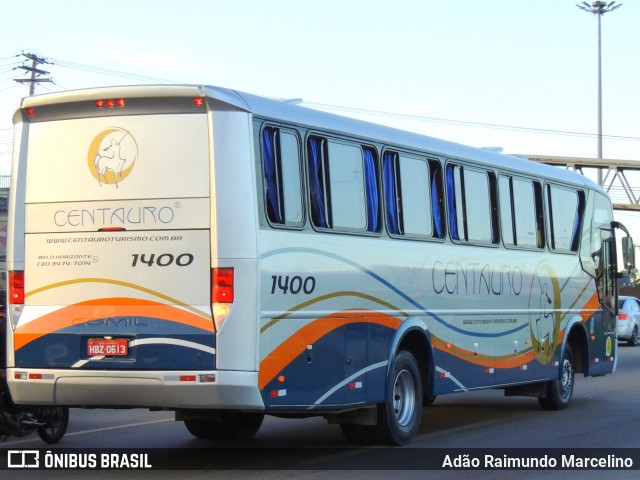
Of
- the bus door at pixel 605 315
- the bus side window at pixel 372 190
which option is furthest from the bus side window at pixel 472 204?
the bus door at pixel 605 315

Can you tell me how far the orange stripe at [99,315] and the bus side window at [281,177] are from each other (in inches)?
45.5

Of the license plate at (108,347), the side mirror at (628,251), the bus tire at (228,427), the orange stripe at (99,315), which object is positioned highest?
the side mirror at (628,251)

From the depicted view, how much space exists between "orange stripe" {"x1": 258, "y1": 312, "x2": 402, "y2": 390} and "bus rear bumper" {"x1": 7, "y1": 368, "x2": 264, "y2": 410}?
21 cm

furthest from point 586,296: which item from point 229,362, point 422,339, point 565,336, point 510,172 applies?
point 229,362

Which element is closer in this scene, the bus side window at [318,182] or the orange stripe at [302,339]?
the orange stripe at [302,339]

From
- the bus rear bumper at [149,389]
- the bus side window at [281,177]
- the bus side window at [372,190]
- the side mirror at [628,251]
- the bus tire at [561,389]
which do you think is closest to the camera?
the bus rear bumper at [149,389]

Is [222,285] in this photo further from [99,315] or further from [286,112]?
[286,112]

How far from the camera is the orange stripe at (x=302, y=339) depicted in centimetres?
1033

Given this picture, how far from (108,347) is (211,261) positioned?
1179 millimetres

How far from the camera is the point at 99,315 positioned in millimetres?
10398

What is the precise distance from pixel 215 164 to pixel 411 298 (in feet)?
11.8

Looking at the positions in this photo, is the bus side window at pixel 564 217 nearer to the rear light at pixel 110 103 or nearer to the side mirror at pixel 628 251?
Answer: the side mirror at pixel 628 251

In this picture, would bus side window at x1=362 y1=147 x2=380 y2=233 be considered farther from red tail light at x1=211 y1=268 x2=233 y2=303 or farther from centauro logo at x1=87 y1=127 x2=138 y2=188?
centauro logo at x1=87 y1=127 x2=138 y2=188

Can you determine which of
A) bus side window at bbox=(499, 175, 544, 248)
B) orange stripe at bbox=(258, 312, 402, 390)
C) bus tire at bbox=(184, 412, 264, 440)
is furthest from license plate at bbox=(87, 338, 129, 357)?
bus side window at bbox=(499, 175, 544, 248)
